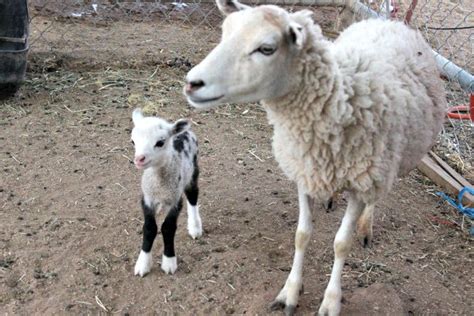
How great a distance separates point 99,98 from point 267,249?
2.38 metres

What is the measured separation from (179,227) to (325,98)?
1.49 m

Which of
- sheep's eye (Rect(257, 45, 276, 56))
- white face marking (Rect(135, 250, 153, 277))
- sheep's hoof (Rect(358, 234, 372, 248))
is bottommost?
white face marking (Rect(135, 250, 153, 277))

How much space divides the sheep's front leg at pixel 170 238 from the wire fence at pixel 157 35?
266 cm

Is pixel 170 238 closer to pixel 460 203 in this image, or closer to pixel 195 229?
pixel 195 229

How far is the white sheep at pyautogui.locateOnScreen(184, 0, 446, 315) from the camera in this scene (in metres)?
2.43

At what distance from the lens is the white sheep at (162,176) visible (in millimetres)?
3018

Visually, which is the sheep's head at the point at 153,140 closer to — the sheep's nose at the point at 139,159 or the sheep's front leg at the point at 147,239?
the sheep's nose at the point at 139,159

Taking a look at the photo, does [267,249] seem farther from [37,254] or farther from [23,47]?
[23,47]

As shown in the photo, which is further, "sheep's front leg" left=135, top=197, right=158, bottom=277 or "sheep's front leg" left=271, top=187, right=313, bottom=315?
"sheep's front leg" left=135, top=197, right=158, bottom=277

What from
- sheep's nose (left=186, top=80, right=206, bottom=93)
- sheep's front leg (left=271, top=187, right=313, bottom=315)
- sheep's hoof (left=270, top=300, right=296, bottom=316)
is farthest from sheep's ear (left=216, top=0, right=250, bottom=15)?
sheep's hoof (left=270, top=300, right=296, bottom=316)

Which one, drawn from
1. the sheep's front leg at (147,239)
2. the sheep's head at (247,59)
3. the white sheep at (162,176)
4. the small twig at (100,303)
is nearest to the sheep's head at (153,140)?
the white sheep at (162,176)

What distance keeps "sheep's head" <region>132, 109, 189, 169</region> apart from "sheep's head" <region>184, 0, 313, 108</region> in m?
0.59

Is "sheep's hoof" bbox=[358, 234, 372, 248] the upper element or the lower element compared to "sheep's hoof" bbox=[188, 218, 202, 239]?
upper

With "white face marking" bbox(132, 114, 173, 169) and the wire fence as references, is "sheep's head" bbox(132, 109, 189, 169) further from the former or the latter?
the wire fence
